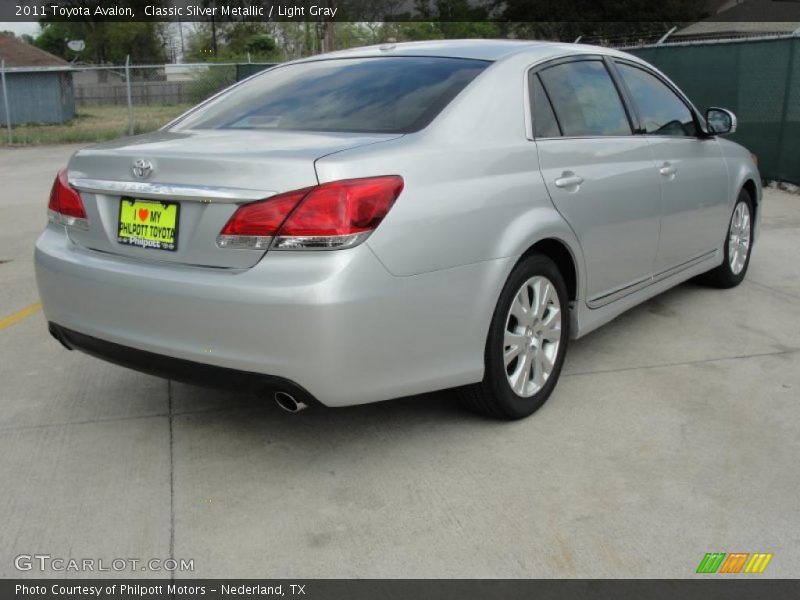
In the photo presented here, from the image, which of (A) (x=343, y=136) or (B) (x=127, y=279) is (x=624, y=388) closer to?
(A) (x=343, y=136)

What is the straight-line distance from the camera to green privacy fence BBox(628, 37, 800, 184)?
10.7 metres

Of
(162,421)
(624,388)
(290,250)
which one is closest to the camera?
(290,250)

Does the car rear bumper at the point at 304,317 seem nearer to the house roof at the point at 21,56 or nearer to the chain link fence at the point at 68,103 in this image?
the chain link fence at the point at 68,103

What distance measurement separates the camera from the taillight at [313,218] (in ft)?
9.46

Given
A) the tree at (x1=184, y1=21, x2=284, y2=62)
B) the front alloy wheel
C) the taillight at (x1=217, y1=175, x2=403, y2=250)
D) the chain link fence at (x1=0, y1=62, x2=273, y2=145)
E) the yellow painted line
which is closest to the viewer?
the taillight at (x1=217, y1=175, x2=403, y2=250)

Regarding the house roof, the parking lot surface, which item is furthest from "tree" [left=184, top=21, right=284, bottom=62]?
the parking lot surface

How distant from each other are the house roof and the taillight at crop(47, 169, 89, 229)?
33571 mm

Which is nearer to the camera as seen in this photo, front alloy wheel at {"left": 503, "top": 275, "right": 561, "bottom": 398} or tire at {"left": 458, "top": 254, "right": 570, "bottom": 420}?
tire at {"left": 458, "top": 254, "right": 570, "bottom": 420}

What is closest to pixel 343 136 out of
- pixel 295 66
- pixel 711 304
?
pixel 295 66

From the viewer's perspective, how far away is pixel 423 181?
3115mm

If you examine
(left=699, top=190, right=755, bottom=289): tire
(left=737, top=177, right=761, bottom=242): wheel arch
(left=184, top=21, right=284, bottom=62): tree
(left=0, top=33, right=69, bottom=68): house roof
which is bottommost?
(left=699, top=190, right=755, bottom=289): tire

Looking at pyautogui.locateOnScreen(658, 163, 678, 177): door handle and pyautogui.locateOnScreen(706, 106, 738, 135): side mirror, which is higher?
pyautogui.locateOnScreen(706, 106, 738, 135): side mirror

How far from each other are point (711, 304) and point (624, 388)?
5.93 ft

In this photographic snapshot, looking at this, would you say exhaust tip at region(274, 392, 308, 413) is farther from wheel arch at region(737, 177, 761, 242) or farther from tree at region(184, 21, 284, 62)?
tree at region(184, 21, 284, 62)
